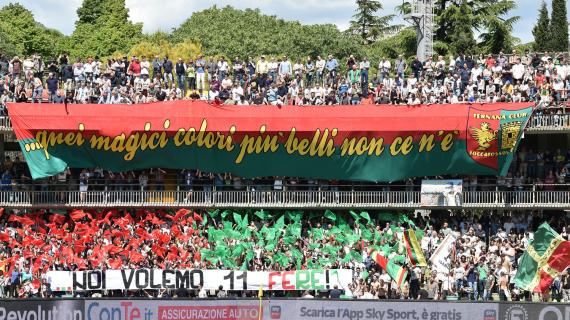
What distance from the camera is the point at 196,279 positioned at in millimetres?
41531

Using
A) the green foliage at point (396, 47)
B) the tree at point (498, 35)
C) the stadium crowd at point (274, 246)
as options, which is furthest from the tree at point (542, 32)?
the stadium crowd at point (274, 246)

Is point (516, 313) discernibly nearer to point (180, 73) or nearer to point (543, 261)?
point (543, 261)

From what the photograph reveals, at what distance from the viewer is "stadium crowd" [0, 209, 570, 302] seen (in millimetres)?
41344

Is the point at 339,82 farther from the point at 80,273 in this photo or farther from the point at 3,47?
the point at 3,47

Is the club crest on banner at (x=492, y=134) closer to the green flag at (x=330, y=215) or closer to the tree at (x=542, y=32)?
the green flag at (x=330, y=215)

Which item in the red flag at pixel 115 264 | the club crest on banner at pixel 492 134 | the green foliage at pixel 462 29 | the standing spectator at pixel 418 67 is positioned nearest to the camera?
the red flag at pixel 115 264

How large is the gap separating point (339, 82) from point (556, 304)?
16.3 meters

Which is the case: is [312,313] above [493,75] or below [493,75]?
below

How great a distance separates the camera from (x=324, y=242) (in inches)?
1767

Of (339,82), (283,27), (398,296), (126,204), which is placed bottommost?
(398,296)

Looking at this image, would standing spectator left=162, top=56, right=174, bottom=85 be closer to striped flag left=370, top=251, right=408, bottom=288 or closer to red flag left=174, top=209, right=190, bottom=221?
red flag left=174, top=209, right=190, bottom=221

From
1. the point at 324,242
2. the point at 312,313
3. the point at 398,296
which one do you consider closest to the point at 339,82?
the point at 324,242

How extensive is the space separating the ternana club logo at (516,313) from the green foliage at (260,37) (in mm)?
45898

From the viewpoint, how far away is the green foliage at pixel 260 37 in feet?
264
